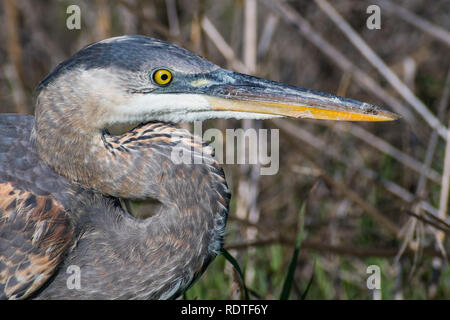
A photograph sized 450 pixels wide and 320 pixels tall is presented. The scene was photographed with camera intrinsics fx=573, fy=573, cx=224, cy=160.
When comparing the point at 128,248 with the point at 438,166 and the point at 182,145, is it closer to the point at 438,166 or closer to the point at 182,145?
the point at 182,145

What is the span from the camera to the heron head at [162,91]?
7.89 ft

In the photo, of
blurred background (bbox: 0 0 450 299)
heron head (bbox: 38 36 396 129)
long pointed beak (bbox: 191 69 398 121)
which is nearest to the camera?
heron head (bbox: 38 36 396 129)

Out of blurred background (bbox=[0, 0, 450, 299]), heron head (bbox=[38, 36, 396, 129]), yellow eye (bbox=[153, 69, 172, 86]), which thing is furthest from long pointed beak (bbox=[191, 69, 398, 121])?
blurred background (bbox=[0, 0, 450, 299])

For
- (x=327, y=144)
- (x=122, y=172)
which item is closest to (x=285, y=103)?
(x=122, y=172)

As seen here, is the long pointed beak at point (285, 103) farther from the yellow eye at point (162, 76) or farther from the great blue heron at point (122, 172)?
the yellow eye at point (162, 76)

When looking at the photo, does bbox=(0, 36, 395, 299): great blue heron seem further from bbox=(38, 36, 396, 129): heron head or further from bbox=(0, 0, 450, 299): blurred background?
bbox=(0, 0, 450, 299): blurred background

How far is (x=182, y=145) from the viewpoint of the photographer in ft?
8.18

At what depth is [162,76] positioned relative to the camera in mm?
2439

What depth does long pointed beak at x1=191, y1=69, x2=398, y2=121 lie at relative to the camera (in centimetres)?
252

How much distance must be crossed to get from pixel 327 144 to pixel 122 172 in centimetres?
255

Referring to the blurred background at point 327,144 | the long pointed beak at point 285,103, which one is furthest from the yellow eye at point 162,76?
the blurred background at point 327,144

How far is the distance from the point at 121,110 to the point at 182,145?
0.98ft

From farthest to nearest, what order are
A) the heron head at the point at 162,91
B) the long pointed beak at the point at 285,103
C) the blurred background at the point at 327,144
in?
1. the blurred background at the point at 327,144
2. the long pointed beak at the point at 285,103
3. the heron head at the point at 162,91

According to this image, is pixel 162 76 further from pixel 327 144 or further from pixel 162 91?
pixel 327 144
